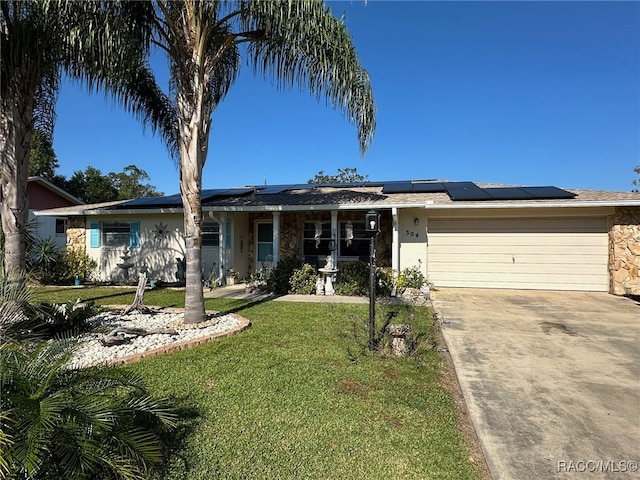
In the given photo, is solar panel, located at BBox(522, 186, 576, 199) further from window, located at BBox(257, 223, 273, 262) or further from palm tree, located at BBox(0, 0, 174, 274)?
palm tree, located at BBox(0, 0, 174, 274)

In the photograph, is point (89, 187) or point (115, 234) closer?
point (115, 234)

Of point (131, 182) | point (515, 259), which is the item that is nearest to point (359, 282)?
point (515, 259)

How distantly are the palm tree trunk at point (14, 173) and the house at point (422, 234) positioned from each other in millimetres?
5691

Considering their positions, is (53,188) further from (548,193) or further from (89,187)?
(548,193)

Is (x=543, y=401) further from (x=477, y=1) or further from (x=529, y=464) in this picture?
(x=477, y=1)

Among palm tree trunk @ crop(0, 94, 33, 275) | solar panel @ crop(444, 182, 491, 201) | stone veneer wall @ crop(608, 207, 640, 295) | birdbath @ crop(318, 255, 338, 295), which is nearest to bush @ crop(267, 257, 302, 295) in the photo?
birdbath @ crop(318, 255, 338, 295)

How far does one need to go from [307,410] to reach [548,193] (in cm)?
1054

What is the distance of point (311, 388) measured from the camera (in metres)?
3.74

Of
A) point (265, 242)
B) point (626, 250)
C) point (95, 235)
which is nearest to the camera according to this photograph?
point (626, 250)

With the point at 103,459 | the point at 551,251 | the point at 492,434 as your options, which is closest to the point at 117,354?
the point at 103,459

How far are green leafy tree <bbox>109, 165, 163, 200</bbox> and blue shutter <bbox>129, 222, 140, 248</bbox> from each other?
3523cm

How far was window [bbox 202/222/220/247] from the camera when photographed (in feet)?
40.3

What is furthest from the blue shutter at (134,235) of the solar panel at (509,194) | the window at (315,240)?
the solar panel at (509,194)

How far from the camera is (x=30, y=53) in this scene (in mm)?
5527
